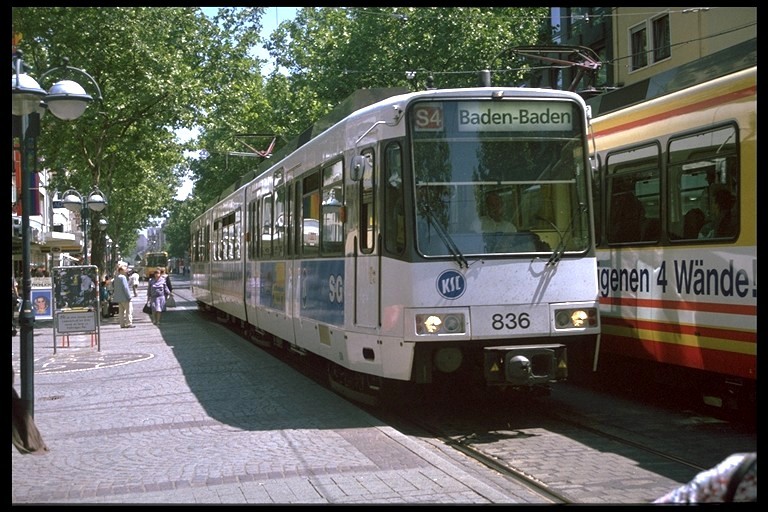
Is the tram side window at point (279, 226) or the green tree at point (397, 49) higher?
the green tree at point (397, 49)

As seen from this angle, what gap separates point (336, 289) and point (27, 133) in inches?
137

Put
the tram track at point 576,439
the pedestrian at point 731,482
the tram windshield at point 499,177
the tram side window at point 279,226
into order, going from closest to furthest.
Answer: the pedestrian at point 731,482 → the tram track at point 576,439 → the tram windshield at point 499,177 → the tram side window at point 279,226

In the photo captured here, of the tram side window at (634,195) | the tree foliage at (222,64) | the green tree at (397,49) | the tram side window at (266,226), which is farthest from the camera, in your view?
the green tree at (397,49)

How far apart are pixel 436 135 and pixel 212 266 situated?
54.4ft

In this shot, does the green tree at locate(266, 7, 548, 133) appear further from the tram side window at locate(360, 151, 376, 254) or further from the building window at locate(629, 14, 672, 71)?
the tram side window at locate(360, 151, 376, 254)

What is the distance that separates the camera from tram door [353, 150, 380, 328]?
938cm

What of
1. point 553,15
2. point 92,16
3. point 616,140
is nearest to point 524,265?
point 616,140

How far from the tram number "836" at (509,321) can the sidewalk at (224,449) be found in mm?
1374

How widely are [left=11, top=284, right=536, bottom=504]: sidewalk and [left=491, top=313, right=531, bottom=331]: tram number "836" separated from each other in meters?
1.37

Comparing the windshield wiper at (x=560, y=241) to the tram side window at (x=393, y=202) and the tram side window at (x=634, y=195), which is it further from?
the tram side window at (x=393, y=202)

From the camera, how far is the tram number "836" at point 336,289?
10.3 metres

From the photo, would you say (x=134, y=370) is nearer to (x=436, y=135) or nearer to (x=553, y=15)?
(x=436, y=135)

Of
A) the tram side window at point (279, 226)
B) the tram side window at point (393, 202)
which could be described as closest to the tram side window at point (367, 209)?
the tram side window at point (393, 202)

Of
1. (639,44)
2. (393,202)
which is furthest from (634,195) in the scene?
(639,44)
